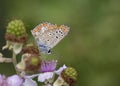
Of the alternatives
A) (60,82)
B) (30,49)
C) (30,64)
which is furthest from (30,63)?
(60,82)

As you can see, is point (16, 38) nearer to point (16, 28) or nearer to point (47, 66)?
point (16, 28)

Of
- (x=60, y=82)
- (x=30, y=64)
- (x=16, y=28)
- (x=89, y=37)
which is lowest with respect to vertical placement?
(x=89, y=37)

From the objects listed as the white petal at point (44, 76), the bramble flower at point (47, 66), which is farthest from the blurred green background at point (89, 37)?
Result: the white petal at point (44, 76)

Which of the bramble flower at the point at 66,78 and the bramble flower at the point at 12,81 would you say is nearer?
the bramble flower at the point at 12,81

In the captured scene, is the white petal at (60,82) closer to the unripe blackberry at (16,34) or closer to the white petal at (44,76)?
the white petal at (44,76)

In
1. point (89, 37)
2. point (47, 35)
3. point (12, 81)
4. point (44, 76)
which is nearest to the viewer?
point (12, 81)
